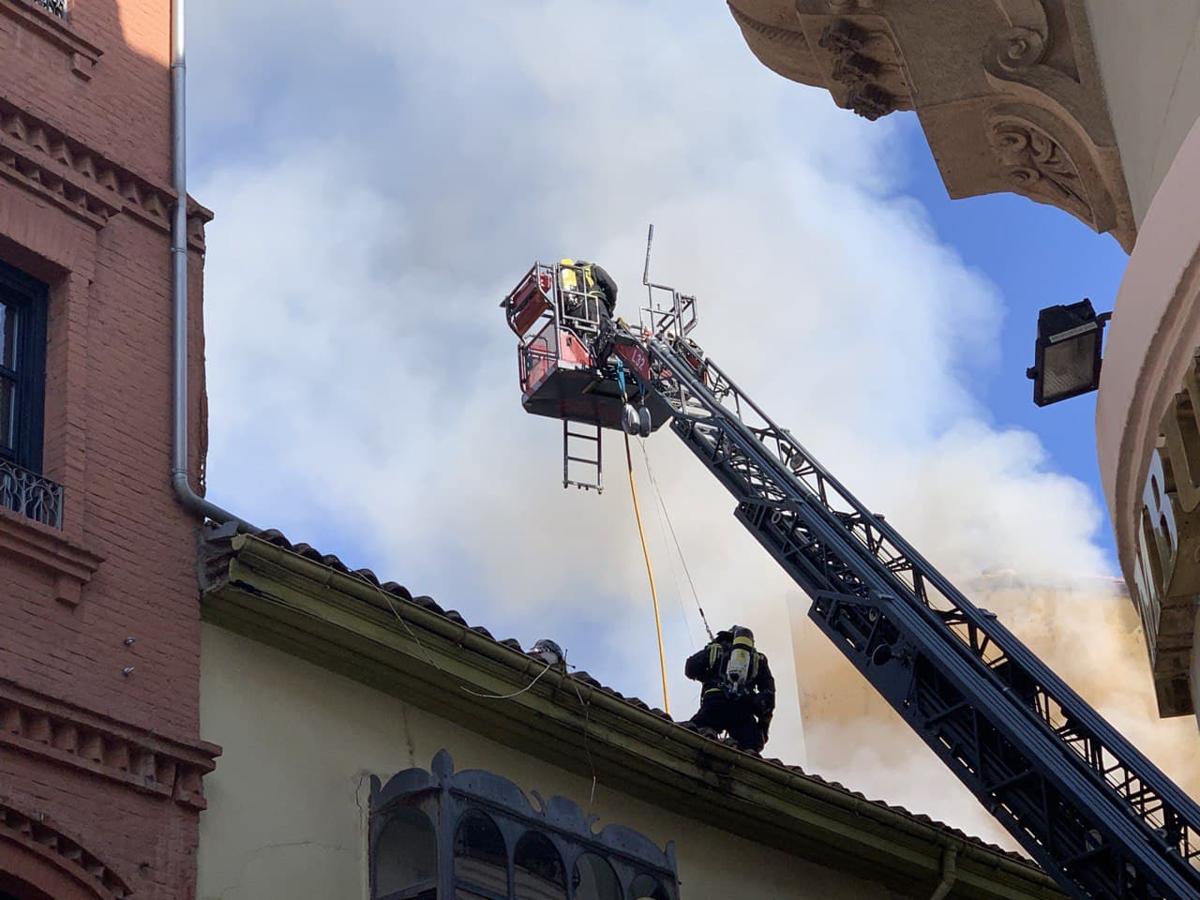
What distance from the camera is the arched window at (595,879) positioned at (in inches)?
421

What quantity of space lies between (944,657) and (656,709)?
9.81 feet

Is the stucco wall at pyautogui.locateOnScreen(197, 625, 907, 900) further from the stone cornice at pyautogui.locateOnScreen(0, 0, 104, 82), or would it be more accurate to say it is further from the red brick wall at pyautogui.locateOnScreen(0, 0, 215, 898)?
the stone cornice at pyautogui.locateOnScreen(0, 0, 104, 82)

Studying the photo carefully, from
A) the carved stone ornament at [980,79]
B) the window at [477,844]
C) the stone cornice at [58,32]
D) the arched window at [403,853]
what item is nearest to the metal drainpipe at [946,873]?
the window at [477,844]

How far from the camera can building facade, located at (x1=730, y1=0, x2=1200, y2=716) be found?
311 inches

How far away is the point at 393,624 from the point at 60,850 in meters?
2.57

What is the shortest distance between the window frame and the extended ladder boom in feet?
24.1

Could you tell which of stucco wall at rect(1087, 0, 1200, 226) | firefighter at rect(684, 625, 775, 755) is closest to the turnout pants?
firefighter at rect(684, 625, 775, 755)

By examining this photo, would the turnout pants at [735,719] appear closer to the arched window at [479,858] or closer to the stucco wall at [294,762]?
the stucco wall at [294,762]

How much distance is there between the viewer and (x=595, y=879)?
10844mm

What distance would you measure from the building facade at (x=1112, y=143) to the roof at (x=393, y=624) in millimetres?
3562

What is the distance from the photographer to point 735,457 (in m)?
17.7

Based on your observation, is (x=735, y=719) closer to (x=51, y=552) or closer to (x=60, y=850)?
(x=51, y=552)

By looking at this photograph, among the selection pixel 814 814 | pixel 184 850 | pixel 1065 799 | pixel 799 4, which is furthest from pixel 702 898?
pixel 799 4

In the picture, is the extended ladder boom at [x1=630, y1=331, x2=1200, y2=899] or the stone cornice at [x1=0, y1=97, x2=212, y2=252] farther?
the extended ladder boom at [x1=630, y1=331, x2=1200, y2=899]
